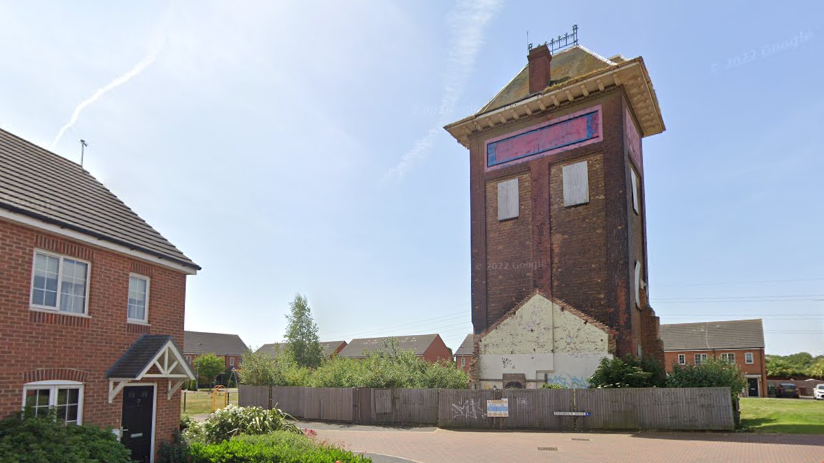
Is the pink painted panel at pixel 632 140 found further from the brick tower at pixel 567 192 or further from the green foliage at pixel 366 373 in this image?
the green foliage at pixel 366 373

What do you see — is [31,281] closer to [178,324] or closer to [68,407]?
[68,407]

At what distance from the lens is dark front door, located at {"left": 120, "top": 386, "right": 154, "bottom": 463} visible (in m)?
12.7

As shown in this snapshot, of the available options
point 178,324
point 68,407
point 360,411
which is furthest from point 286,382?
point 68,407

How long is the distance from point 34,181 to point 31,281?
2.62 m

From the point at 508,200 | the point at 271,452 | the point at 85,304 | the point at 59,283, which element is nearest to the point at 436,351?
the point at 508,200

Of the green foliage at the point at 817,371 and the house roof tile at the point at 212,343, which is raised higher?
the house roof tile at the point at 212,343

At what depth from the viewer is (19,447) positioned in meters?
9.05

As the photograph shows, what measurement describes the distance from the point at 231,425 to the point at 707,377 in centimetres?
1742

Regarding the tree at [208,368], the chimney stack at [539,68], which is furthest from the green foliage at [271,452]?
the tree at [208,368]

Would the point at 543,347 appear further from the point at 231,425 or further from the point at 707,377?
the point at 231,425

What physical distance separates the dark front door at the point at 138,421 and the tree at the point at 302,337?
142ft

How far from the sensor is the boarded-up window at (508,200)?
27547mm

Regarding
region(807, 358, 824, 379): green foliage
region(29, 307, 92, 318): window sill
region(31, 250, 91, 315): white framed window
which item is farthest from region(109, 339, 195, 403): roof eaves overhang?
region(807, 358, 824, 379): green foliage

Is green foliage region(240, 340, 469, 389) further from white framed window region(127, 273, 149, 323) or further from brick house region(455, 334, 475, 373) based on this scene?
brick house region(455, 334, 475, 373)
